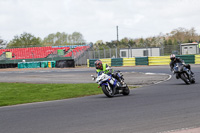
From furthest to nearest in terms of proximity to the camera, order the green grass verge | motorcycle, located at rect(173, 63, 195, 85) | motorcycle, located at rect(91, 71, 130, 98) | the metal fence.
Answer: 1. the metal fence
2. motorcycle, located at rect(173, 63, 195, 85)
3. the green grass verge
4. motorcycle, located at rect(91, 71, 130, 98)

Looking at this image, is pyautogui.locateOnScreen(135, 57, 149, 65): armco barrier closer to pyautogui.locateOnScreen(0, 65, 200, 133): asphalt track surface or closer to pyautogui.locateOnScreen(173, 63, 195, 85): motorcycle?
pyautogui.locateOnScreen(173, 63, 195, 85): motorcycle

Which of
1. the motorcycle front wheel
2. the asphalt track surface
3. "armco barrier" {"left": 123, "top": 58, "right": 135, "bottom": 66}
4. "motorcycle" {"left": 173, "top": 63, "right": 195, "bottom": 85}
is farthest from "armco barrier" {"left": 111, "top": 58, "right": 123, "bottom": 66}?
the asphalt track surface

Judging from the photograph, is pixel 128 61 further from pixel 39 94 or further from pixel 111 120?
pixel 111 120

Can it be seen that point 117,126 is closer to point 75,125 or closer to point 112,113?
point 75,125

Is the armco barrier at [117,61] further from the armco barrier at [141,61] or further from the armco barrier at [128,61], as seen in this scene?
the armco barrier at [141,61]

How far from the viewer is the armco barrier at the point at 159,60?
38.4 m

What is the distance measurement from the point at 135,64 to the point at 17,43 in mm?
44279

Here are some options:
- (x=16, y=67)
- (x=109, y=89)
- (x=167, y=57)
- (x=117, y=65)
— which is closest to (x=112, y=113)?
(x=109, y=89)

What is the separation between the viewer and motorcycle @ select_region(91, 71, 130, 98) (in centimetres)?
1236

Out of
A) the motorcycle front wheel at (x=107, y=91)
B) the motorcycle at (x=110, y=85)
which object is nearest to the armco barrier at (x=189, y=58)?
the motorcycle at (x=110, y=85)

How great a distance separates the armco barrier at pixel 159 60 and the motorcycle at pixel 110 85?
1023 inches

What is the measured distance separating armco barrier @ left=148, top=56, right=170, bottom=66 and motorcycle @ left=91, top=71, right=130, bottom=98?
85.3ft

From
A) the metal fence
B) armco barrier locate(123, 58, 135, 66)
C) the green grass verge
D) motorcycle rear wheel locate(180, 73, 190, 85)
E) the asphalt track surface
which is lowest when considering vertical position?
the green grass verge

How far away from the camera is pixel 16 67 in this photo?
51656 millimetres
